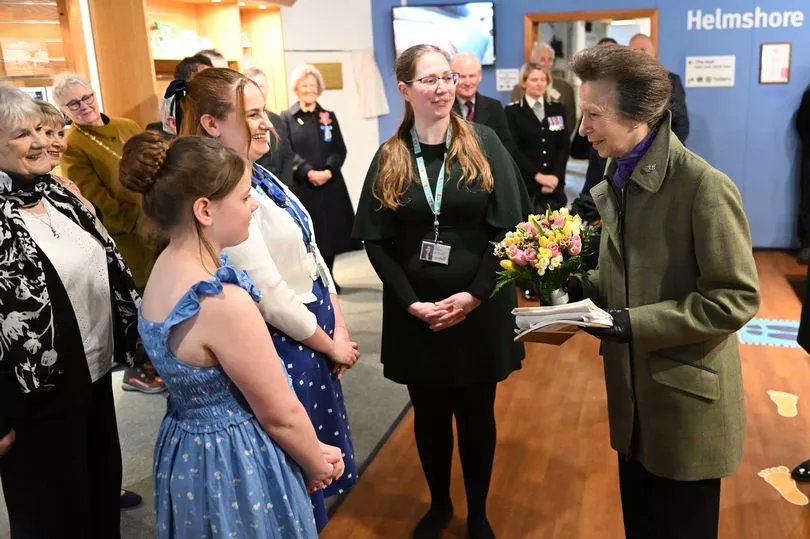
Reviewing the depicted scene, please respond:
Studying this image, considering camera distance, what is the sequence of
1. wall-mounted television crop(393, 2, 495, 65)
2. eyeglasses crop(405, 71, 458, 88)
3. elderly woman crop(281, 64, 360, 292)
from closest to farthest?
1. eyeglasses crop(405, 71, 458, 88)
2. elderly woman crop(281, 64, 360, 292)
3. wall-mounted television crop(393, 2, 495, 65)

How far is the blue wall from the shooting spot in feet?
20.2

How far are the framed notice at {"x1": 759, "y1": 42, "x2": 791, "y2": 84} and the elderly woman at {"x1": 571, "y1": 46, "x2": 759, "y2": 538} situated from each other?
5330mm

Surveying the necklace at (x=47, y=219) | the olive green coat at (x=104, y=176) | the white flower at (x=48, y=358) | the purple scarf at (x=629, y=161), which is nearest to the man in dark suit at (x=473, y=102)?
the olive green coat at (x=104, y=176)

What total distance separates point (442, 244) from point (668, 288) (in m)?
0.86

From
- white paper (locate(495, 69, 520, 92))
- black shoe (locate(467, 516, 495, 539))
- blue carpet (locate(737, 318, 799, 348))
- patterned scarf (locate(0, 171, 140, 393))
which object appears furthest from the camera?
white paper (locate(495, 69, 520, 92))

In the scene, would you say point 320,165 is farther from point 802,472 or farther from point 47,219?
point 802,472

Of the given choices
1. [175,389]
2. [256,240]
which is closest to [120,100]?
[256,240]

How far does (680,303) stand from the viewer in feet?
5.30

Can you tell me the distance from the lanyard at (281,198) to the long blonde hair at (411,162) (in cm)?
36

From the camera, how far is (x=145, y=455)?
3.31 m

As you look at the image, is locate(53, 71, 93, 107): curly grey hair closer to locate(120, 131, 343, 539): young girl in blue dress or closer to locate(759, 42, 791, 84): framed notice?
locate(120, 131, 343, 539): young girl in blue dress

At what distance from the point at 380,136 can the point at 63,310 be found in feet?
19.5

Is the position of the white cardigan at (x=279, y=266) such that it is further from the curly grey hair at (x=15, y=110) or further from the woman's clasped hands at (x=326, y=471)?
the curly grey hair at (x=15, y=110)

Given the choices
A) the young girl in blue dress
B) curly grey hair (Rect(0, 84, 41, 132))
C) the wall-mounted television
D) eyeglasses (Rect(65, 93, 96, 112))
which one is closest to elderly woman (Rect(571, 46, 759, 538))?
the young girl in blue dress
